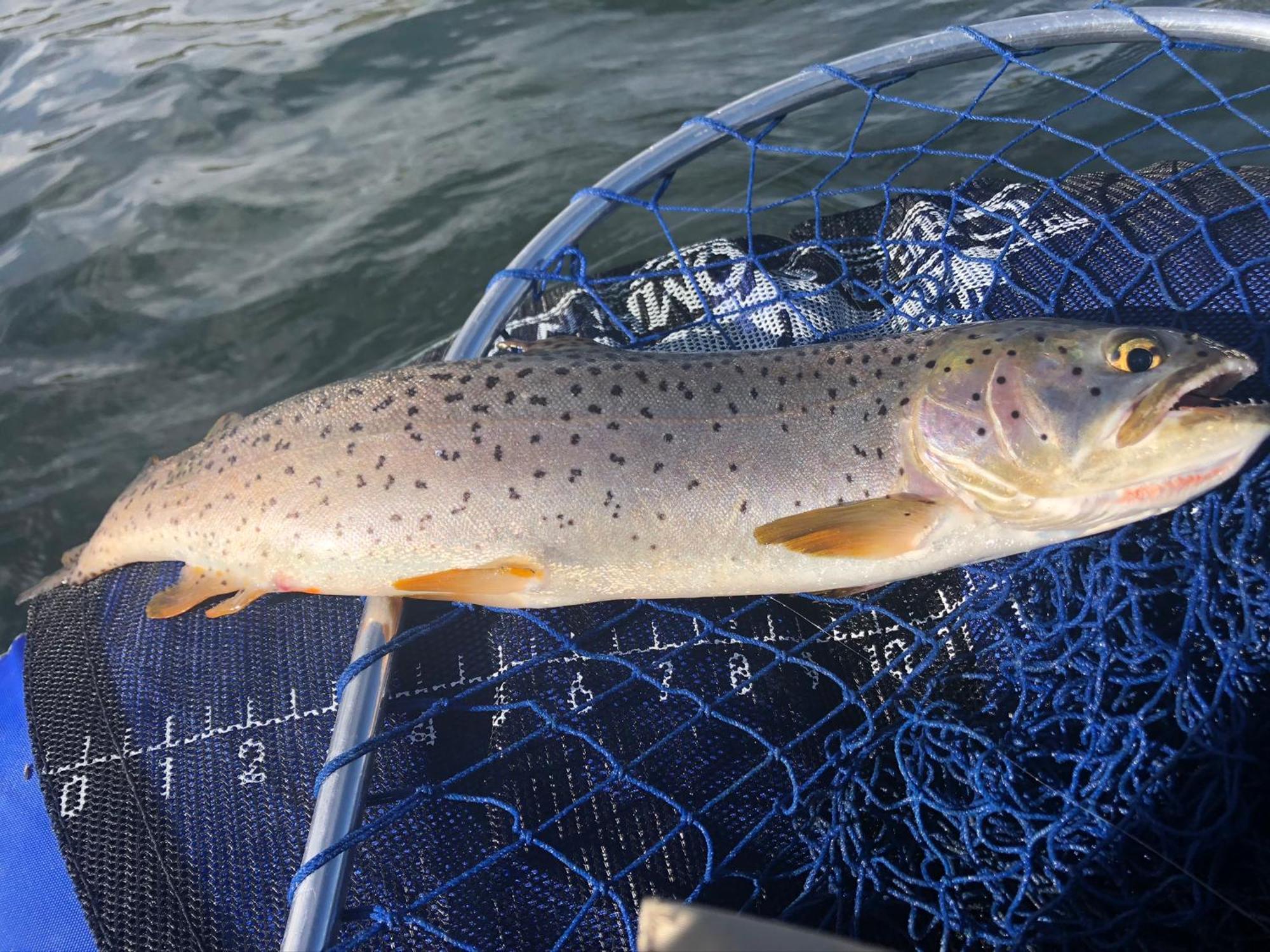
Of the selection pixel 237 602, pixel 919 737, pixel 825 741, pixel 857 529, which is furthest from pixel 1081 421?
pixel 237 602

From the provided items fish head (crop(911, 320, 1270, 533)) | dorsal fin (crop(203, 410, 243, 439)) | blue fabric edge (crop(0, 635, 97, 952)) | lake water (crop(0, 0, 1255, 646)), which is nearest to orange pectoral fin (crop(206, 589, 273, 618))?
dorsal fin (crop(203, 410, 243, 439))

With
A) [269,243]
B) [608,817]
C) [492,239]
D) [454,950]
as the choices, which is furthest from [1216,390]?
[269,243]

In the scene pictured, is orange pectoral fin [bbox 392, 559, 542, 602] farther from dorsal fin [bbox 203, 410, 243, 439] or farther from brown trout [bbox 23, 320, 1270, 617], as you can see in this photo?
dorsal fin [bbox 203, 410, 243, 439]

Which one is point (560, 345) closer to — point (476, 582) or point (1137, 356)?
point (476, 582)

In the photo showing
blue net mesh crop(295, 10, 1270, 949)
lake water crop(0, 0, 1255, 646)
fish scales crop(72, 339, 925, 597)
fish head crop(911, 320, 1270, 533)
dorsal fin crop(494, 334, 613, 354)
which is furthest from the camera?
lake water crop(0, 0, 1255, 646)

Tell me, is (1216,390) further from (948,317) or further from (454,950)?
(454,950)
